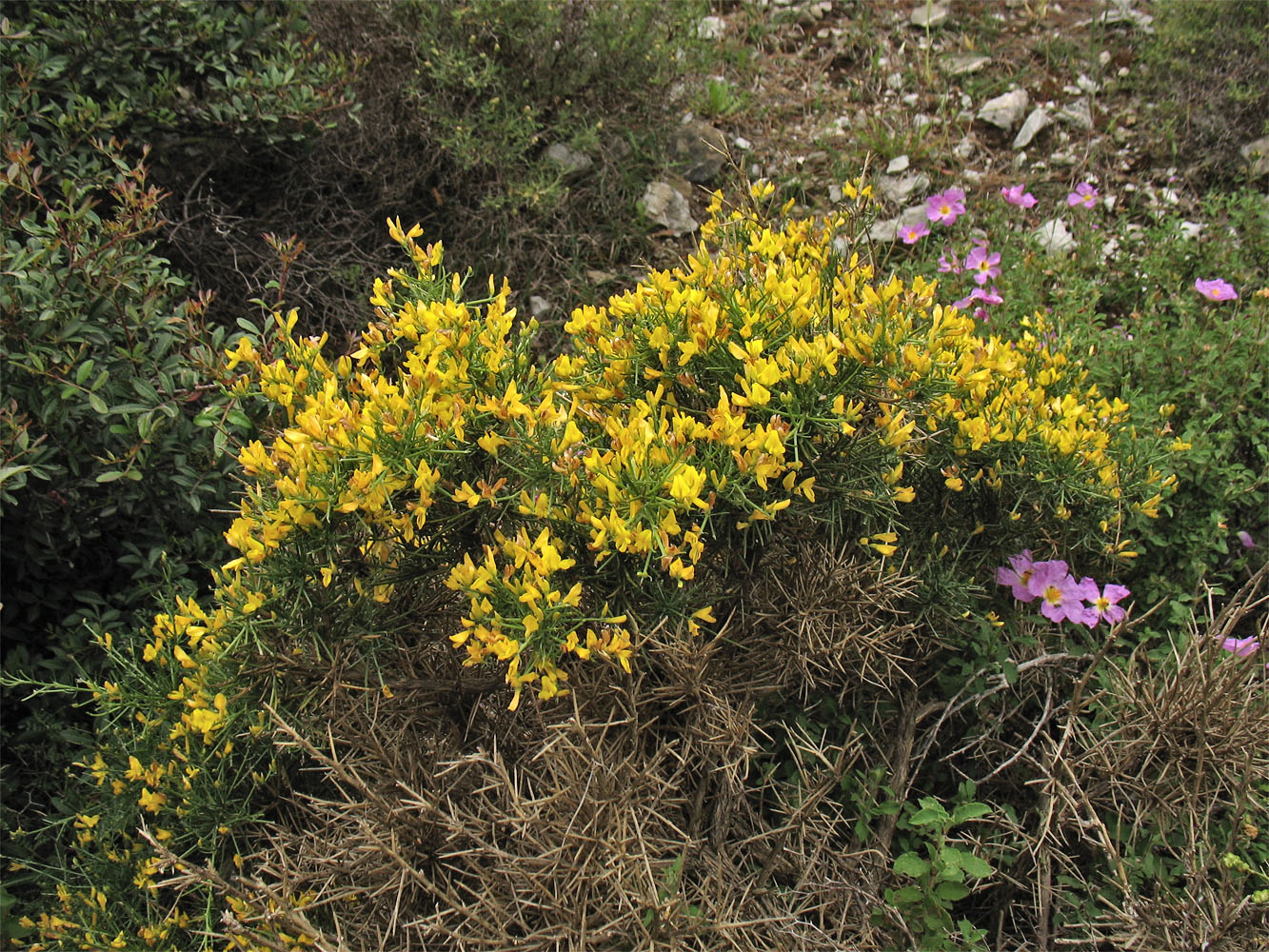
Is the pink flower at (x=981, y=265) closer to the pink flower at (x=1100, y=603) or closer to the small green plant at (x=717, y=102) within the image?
the pink flower at (x=1100, y=603)

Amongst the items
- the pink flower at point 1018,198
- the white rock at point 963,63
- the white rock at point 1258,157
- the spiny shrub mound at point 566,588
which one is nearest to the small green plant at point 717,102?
the white rock at point 963,63

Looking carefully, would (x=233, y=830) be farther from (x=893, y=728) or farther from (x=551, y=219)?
(x=551, y=219)

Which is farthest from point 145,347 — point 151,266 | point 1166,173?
point 1166,173

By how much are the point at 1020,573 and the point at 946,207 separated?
2.07m

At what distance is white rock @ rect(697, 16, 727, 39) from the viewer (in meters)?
4.70

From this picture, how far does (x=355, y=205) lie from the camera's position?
356 cm

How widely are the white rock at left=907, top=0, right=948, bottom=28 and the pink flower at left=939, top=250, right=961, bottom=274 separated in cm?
216

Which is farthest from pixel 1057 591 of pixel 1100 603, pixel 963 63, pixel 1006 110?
pixel 963 63

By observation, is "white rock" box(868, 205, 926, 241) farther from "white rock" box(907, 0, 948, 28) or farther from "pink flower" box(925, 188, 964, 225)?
"white rock" box(907, 0, 948, 28)

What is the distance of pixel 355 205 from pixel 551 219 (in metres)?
0.78

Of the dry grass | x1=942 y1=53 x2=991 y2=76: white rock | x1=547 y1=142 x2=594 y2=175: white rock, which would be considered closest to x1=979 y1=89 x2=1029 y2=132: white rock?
x1=942 y1=53 x2=991 y2=76: white rock

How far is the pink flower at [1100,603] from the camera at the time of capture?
6.65ft

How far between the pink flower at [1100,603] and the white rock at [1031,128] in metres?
2.80

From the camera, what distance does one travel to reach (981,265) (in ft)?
10.2
